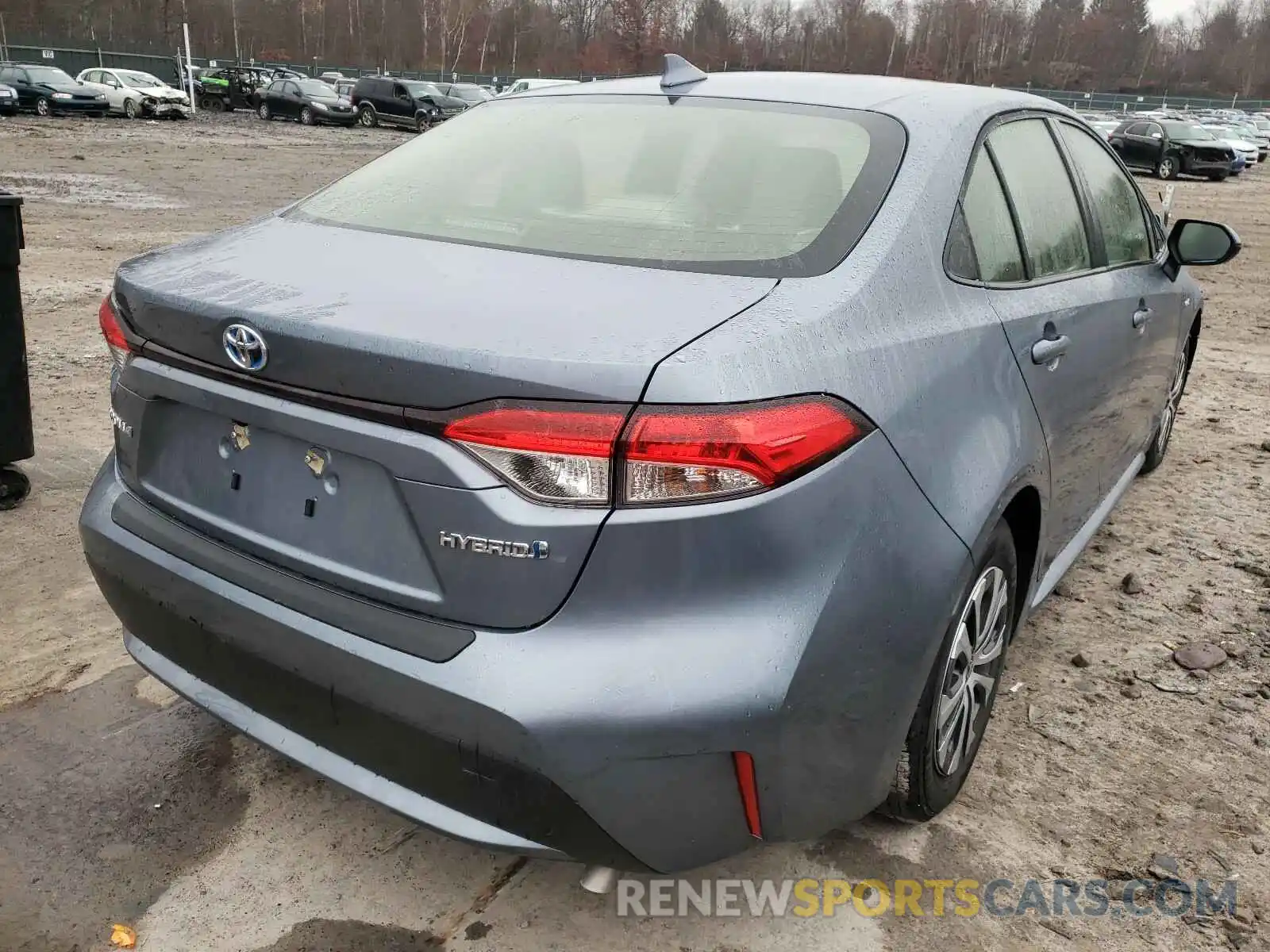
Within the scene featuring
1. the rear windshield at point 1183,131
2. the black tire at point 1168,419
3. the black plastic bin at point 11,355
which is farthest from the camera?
the rear windshield at point 1183,131

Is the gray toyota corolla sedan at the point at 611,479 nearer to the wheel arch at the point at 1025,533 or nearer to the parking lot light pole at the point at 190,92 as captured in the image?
the wheel arch at the point at 1025,533

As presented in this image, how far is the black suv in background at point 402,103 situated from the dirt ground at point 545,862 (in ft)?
106

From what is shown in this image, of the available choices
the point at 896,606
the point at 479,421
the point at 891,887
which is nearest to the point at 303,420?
the point at 479,421

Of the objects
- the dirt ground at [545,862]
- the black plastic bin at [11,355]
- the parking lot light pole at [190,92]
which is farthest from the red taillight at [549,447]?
the parking lot light pole at [190,92]

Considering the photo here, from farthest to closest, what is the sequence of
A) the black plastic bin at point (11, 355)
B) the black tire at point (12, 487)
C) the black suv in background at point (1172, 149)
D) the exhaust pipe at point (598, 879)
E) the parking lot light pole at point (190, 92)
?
1. the parking lot light pole at point (190, 92)
2. the black suv in background at point (1172, 149)
3. the black tire at point (12, 487)
4. the black plastic bin at point (11, 355)
5. the exhaust pipe at point (598, 879)

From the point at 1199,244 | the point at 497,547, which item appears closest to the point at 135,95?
the point at 1199,244

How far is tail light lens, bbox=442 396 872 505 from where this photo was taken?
65.7 inches

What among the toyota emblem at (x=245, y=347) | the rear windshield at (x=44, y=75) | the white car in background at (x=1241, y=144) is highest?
the rear windshield at (x=44, y=75)

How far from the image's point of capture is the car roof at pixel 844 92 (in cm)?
263

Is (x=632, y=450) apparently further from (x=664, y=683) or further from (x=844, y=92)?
(x=844, y=92)

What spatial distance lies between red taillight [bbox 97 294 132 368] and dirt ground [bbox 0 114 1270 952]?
1070 mm

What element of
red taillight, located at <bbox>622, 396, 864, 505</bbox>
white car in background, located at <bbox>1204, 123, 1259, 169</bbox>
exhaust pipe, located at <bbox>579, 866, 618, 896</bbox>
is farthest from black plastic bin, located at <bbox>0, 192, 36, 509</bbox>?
white car in background, located at <bbox>1204, 123, 1259, 169</bbox>

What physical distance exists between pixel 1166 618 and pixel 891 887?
76.7 inches

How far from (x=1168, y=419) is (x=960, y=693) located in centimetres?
334
